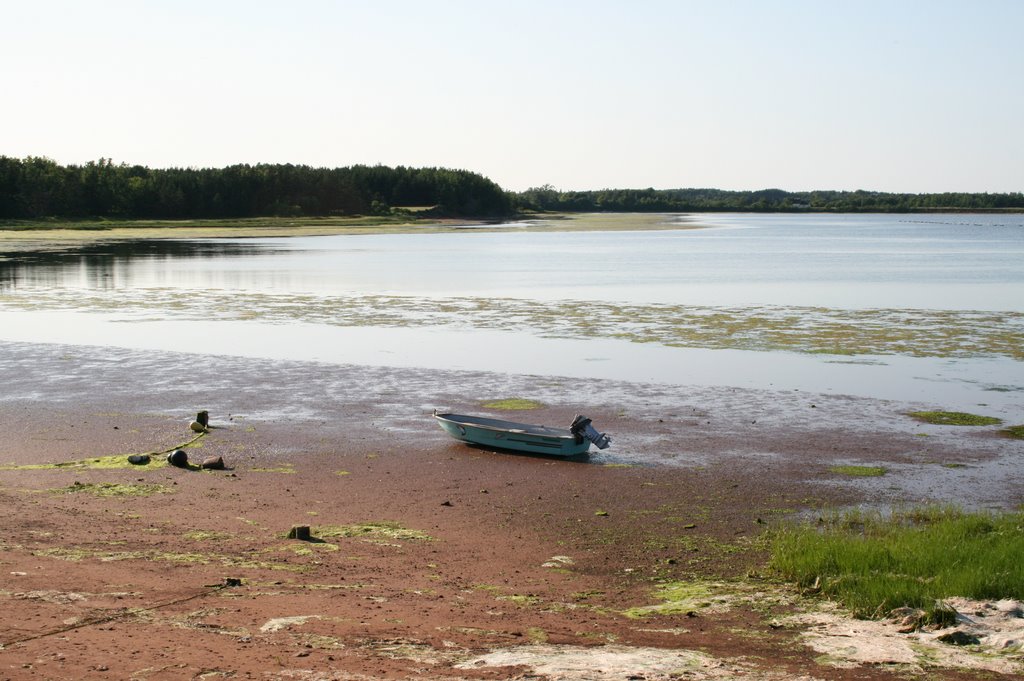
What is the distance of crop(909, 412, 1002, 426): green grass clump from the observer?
55.0ft

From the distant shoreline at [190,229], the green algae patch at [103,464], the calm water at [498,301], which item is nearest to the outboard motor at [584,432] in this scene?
the green algae patch at [103,464]

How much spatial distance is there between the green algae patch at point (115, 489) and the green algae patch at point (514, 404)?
6.53m

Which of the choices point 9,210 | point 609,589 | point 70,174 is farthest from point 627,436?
point 70,174

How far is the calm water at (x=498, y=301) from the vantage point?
22203 mm

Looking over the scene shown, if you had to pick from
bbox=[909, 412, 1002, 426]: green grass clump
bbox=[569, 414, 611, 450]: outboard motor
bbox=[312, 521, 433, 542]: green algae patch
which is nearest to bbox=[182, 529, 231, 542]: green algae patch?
bbox=[312, 521, 433, 542]: green algae patch

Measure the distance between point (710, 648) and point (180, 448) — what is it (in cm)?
934

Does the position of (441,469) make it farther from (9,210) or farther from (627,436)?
(9,210)

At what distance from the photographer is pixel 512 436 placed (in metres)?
15.1

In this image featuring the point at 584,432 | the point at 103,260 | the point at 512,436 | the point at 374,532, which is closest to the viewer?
the point at 374,532

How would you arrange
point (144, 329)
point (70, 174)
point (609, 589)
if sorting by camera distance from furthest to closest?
point (70, 174) → point (144, 329) → point (609, 589)

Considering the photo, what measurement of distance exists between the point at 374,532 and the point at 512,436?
4.00m

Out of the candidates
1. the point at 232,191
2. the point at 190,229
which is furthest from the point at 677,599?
the point at 232,191

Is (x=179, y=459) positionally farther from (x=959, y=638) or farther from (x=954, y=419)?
(x=954, y=419)

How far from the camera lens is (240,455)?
49.2 ft
